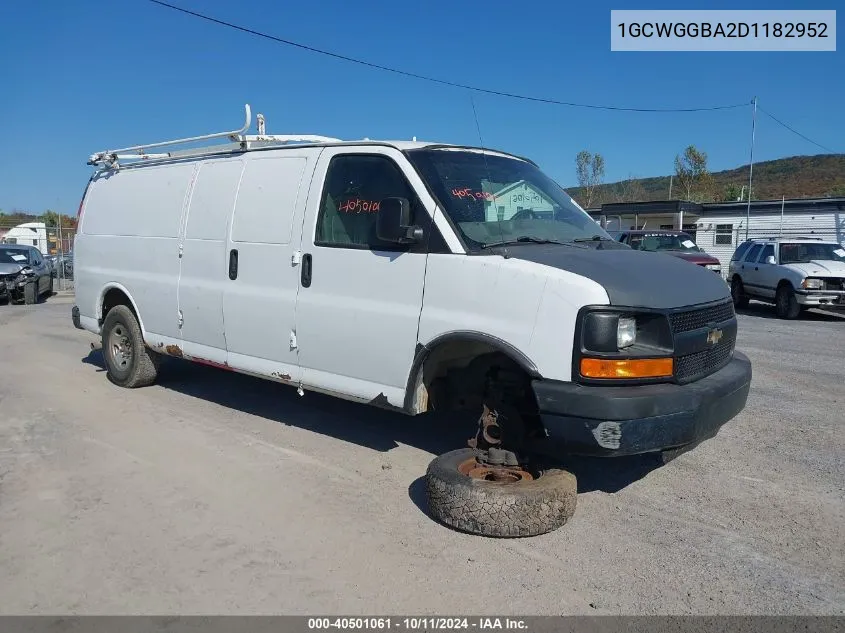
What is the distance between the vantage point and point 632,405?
3.54 metres

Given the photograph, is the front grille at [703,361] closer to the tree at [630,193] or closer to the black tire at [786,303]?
the black tire at [786,303]

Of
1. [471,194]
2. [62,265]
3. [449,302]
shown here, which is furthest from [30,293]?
[449,302]

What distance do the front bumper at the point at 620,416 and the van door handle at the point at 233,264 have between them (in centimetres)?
293

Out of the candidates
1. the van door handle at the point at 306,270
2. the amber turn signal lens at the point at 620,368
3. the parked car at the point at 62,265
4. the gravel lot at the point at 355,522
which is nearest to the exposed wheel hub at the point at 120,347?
the gravel lot at the point at 355,522

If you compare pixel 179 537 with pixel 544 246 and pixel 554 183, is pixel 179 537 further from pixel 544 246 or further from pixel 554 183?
pixel 554 183

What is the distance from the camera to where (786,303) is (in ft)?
48.7

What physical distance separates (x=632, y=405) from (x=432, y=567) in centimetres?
132

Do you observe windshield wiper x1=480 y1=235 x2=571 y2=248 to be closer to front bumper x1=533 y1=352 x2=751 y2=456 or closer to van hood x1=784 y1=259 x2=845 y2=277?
front bumper x1=533 y1=352 x2=751 y2=456

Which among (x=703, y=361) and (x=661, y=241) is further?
(x=661, y=241)

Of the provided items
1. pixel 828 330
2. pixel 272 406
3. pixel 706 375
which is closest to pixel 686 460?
pixel 706 375

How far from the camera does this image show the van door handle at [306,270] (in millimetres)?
5027

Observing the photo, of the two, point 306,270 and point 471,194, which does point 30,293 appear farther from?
point 471,194

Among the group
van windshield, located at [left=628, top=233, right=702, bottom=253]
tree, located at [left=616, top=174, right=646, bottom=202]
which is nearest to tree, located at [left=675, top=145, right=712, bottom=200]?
tree, located at [left=616, top=174, right=646, bottom=202]

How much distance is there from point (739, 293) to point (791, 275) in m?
2.64
